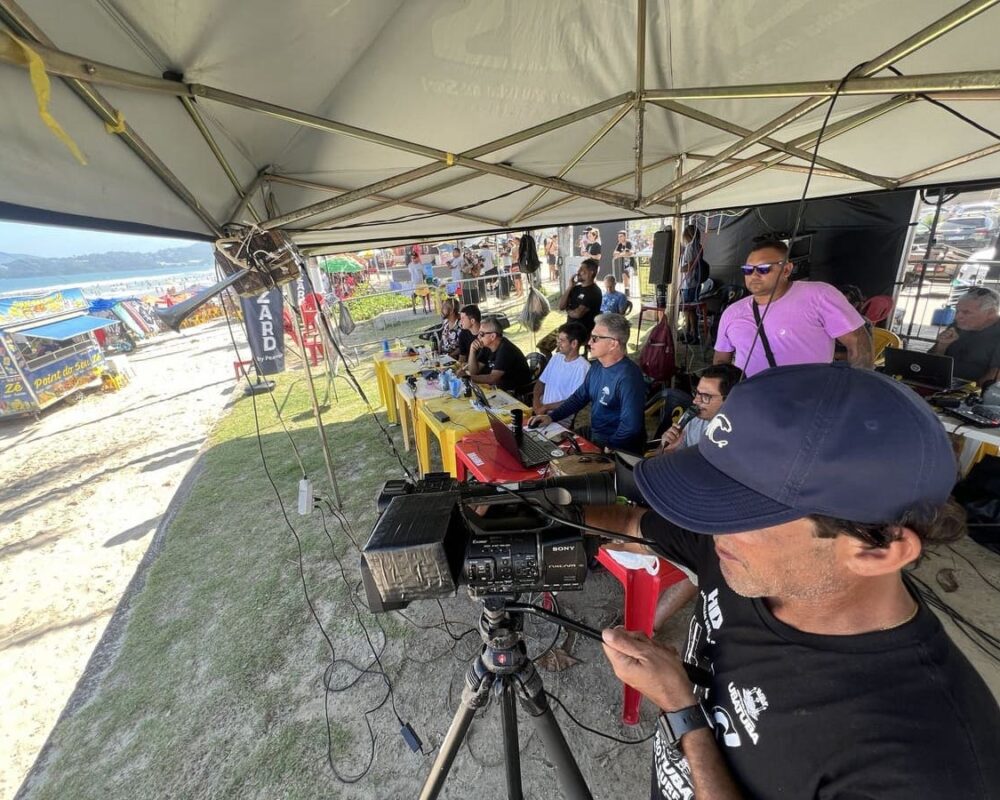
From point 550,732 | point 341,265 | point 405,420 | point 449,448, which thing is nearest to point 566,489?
point 550,732

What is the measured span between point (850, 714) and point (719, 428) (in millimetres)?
516

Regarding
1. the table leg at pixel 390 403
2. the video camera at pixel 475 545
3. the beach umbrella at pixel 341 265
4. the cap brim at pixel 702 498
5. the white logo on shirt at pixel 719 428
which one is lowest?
the table leg at pixel 390 403

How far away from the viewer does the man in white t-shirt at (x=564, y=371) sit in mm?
3811

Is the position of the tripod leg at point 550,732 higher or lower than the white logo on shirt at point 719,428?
lower

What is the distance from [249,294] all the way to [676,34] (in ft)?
8.76

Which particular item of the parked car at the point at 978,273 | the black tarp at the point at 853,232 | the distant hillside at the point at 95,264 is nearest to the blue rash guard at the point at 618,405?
the black tarp at the point at 853,232

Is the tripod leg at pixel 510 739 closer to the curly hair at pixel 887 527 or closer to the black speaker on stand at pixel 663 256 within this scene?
the curly hair at pixel 887 527

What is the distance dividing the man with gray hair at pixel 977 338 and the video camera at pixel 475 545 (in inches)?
177

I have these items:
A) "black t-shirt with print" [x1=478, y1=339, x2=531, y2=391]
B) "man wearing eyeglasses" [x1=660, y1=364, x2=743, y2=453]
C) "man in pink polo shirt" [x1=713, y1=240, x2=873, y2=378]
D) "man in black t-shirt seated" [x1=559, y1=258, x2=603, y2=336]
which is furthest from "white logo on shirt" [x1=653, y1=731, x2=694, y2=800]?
"man in black t-shirt seated" [x1=559, y1=258, x2=603, y2=336]

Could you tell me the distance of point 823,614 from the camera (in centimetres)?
77

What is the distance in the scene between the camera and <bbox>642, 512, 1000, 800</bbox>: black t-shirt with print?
61 cm

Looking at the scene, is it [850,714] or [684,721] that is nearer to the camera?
[850,714]

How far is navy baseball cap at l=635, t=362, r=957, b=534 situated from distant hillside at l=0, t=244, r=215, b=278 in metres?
44.2

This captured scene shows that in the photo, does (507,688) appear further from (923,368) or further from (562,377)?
(923,368)
